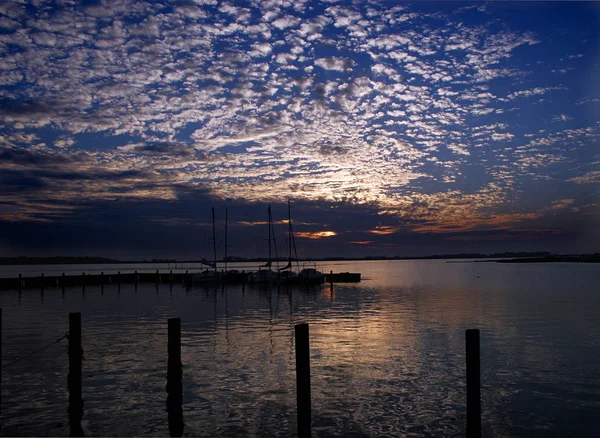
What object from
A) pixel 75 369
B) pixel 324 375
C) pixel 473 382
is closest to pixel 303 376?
pixel 473 382

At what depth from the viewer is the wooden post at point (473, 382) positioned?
11.4 metres

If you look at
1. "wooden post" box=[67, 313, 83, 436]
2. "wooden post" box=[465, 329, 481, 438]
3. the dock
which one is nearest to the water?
"wooden post" box=[67, 313, 83, 436]

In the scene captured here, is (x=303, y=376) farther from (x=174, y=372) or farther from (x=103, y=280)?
(x=103, y=280)

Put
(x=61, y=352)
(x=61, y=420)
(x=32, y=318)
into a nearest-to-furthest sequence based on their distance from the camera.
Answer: (x=61, y=420) < (x=61, y=352) < (x=32, y=318)

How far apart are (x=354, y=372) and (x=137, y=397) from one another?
7997mm

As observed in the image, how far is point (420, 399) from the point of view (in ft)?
50.9

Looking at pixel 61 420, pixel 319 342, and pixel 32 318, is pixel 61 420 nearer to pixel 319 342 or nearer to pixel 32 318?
pixel 319 342

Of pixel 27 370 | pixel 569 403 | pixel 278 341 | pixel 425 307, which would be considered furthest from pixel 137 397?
pixel 425 307

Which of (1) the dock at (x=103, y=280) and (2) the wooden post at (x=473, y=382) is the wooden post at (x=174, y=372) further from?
(1) the dock at (x=103, y=280)

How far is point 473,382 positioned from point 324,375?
7.84m

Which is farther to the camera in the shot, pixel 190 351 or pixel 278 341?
pixel 278 341

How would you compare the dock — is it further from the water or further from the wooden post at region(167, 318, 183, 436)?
the wooden post at region(167, 318, 183, 436)

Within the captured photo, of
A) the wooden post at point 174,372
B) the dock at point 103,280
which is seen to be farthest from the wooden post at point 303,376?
the dock at point 103,280

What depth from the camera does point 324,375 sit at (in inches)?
722
